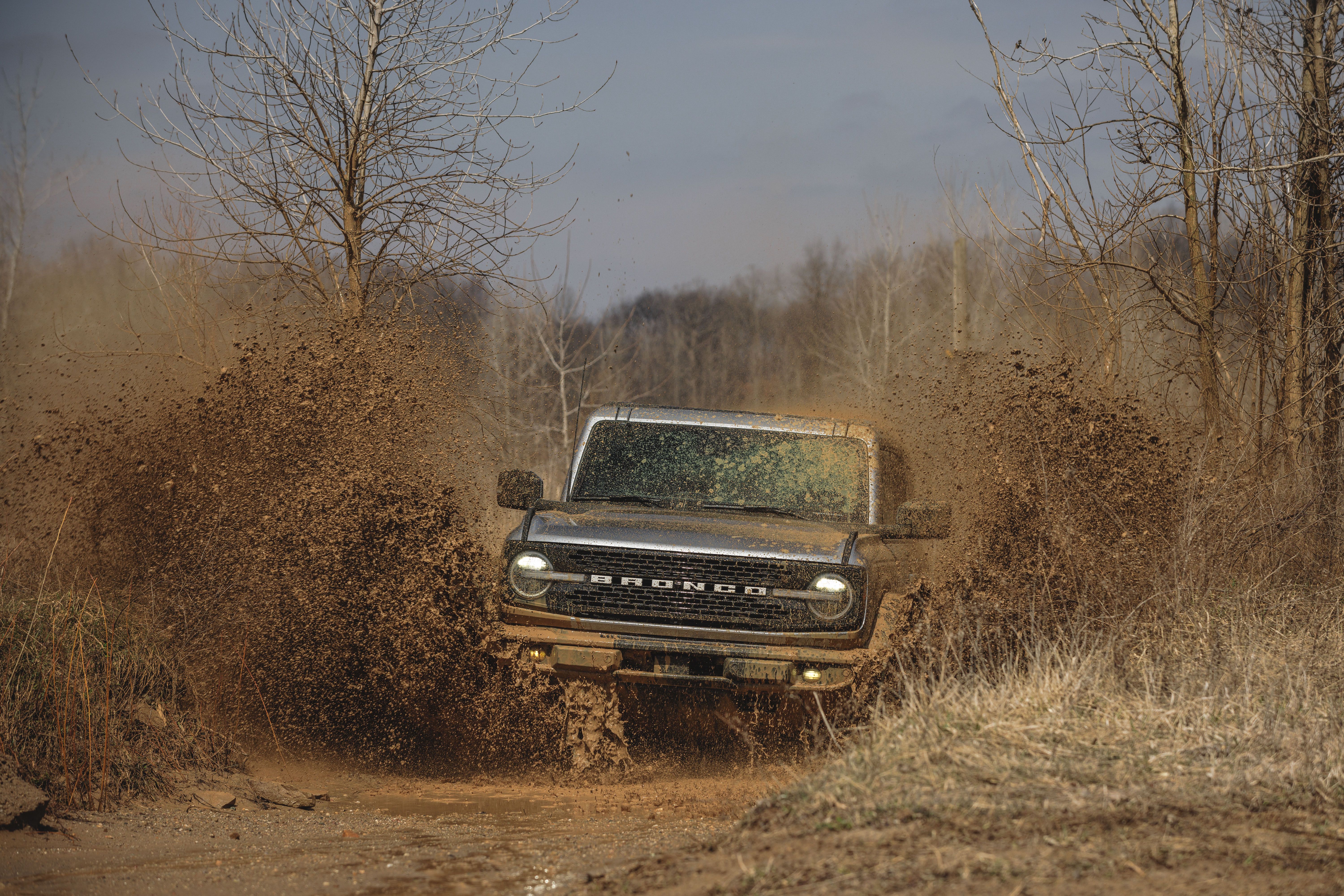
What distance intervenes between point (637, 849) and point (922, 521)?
7.81 feet

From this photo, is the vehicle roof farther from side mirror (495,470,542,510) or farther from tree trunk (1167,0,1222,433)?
tree trunk (1167,0,1222,433)

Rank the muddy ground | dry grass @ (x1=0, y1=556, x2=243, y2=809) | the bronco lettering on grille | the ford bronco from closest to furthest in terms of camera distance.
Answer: the muddy ground
dry grass @ (x1=0, y1=556, x2=243, y2=809)
the ford bronco
the bronco lettering on grille

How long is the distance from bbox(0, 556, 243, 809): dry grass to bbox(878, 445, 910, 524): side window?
12.2ft

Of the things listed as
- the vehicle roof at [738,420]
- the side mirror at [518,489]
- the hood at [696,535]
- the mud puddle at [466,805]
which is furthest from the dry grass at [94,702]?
the vehicle roof at [738,420]

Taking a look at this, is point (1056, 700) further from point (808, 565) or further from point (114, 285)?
point (114, 285)

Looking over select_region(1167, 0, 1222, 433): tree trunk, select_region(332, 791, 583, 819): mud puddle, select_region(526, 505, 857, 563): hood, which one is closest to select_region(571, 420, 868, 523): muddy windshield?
select_region(526, 505, 857, 563): hood

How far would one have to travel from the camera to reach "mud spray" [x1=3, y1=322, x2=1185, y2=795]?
18.6 ft

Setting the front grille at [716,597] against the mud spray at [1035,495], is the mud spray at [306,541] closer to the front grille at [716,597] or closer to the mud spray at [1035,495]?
the front grille at [716,597]

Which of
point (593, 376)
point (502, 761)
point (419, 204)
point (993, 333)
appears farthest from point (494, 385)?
point (993, 333)

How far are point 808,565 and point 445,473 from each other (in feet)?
10.1

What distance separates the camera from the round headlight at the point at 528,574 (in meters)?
5.14

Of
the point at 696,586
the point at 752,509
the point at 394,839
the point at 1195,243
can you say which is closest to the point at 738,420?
the point at 752,509

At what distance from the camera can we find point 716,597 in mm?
5062

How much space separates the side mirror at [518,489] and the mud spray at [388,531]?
1.30 feet
